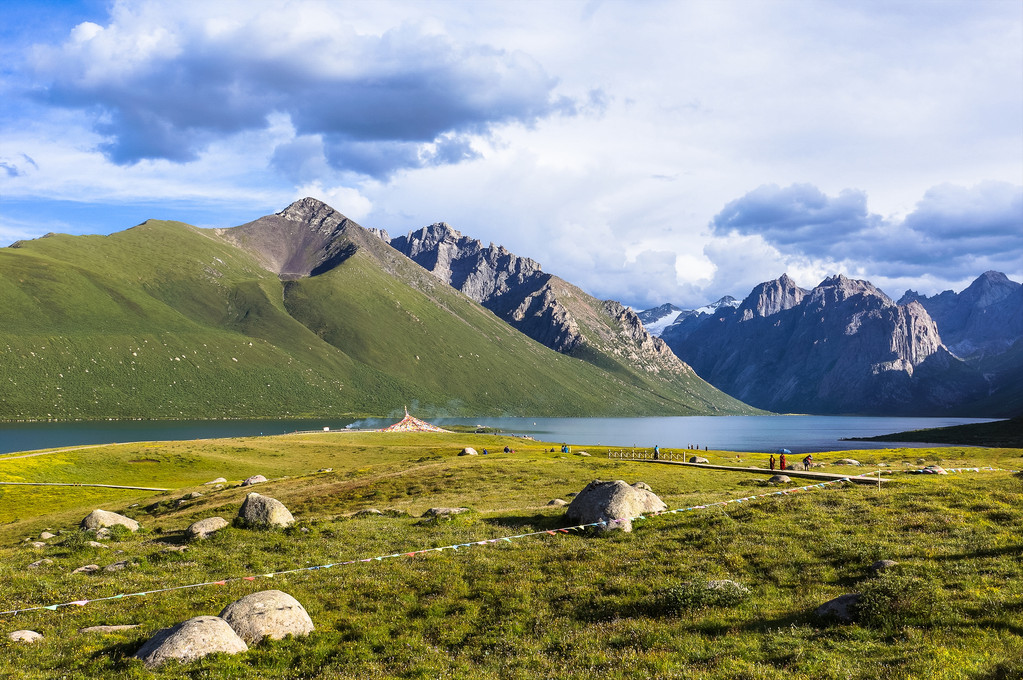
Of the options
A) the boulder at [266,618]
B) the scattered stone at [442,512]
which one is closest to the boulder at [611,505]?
the scattered stone at [442,512]

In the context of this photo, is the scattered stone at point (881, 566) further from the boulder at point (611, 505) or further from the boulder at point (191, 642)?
the boulder at point (191, 642)

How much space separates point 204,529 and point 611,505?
25.4m

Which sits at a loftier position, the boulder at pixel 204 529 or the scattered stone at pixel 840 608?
the scattered stone at pixel 840 608

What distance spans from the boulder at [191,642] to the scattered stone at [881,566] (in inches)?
846

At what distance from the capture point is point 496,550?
3036cm

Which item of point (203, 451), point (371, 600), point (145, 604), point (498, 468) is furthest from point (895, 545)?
point (203, 451)

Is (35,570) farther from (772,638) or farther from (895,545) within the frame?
(895,545)

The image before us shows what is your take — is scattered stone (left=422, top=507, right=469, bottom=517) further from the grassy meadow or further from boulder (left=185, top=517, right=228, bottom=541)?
boulder (left=185, top=517, right=228, bottom=541)

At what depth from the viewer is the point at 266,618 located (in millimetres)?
19719

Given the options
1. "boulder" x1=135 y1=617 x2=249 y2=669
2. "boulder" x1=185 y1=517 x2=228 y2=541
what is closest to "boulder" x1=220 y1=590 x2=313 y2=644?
"boulder" x1=135 y1=617 x2=249 y2=669

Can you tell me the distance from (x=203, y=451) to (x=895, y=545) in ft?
391

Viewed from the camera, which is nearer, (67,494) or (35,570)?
(35,570)

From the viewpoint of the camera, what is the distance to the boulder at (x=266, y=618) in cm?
1931

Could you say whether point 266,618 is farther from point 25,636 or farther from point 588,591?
point 588,591
